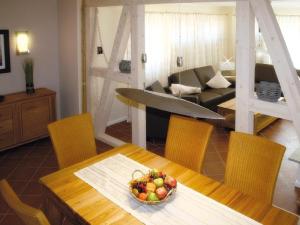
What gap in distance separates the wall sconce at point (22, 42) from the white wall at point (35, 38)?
8cm

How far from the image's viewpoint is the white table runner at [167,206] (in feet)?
5.93

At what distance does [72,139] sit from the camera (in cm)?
278

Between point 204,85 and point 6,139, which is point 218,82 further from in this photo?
point 6,139

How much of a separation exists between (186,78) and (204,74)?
73 centimetres

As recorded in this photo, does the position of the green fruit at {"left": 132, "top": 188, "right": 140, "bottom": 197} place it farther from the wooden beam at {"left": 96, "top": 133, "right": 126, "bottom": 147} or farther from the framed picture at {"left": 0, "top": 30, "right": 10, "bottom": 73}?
the framed picture at {"left": 0, "top": 30, "right": 10, "bottom": 73}

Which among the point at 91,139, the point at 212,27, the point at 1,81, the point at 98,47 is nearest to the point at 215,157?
the point at 91,139

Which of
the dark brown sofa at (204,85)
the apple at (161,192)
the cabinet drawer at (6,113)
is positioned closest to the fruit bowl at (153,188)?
→ the apple at (161,192)

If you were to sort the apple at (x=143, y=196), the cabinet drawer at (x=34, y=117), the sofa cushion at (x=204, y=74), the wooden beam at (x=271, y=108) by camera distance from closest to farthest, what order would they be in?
the apple at (x=143, y=196) → the wooden beam at (x=271, y=108) → the cabinet drawer at (x=34, y=117) → the sofa cushion at (x=204, y=74)

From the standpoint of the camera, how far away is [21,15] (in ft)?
14.5

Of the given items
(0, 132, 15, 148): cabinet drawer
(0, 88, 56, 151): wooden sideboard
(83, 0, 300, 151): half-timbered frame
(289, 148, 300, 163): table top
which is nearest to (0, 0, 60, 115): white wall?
(0, 88, 56, 151): wooden sideboard

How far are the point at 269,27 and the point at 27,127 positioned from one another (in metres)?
3.38

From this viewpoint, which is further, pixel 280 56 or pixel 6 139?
pixel 6 139

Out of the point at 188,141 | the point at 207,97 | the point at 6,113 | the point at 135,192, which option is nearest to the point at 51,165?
the point at 6,113

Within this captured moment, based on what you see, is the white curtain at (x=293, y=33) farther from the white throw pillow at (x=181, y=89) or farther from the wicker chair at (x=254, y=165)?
the wicker chair at (x=254, y=165)
